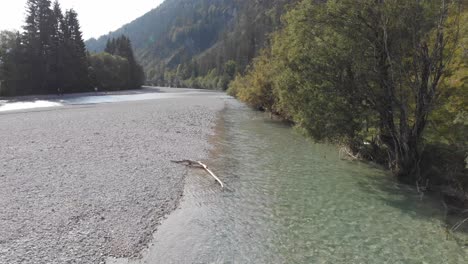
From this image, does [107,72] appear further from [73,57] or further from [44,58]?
[44,58]

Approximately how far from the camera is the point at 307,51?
15.8 meters

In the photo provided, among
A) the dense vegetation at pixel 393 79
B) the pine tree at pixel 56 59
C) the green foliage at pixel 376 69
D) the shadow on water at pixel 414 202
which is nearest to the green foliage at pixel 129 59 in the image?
the pine tree at pixel 56 59

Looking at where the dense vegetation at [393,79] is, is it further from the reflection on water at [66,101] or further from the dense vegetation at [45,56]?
the dense vegetation at [45,56]

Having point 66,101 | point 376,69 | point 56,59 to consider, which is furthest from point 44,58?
point 376,69

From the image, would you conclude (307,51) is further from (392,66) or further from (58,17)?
(58,17)

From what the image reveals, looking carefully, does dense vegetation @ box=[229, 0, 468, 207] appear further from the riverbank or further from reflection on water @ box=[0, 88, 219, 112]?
reflection on water @ box=[0, 88, 219, 112]

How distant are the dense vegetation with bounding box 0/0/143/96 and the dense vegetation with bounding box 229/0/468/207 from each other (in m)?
63.6

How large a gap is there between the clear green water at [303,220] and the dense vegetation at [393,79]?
1792mm

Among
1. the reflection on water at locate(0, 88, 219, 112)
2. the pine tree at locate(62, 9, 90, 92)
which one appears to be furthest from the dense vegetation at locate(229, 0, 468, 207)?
the pine tree at locate(62, 9, 90, 92)

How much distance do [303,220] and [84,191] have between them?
7.86 meters

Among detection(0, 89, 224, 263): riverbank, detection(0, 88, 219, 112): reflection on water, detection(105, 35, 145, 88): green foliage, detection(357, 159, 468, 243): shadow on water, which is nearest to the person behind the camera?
detection(0, 89, 224, 263): riverbank

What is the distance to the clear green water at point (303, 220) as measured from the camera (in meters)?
8.64

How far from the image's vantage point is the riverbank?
27.3 ft

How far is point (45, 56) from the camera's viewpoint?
2766 inches
